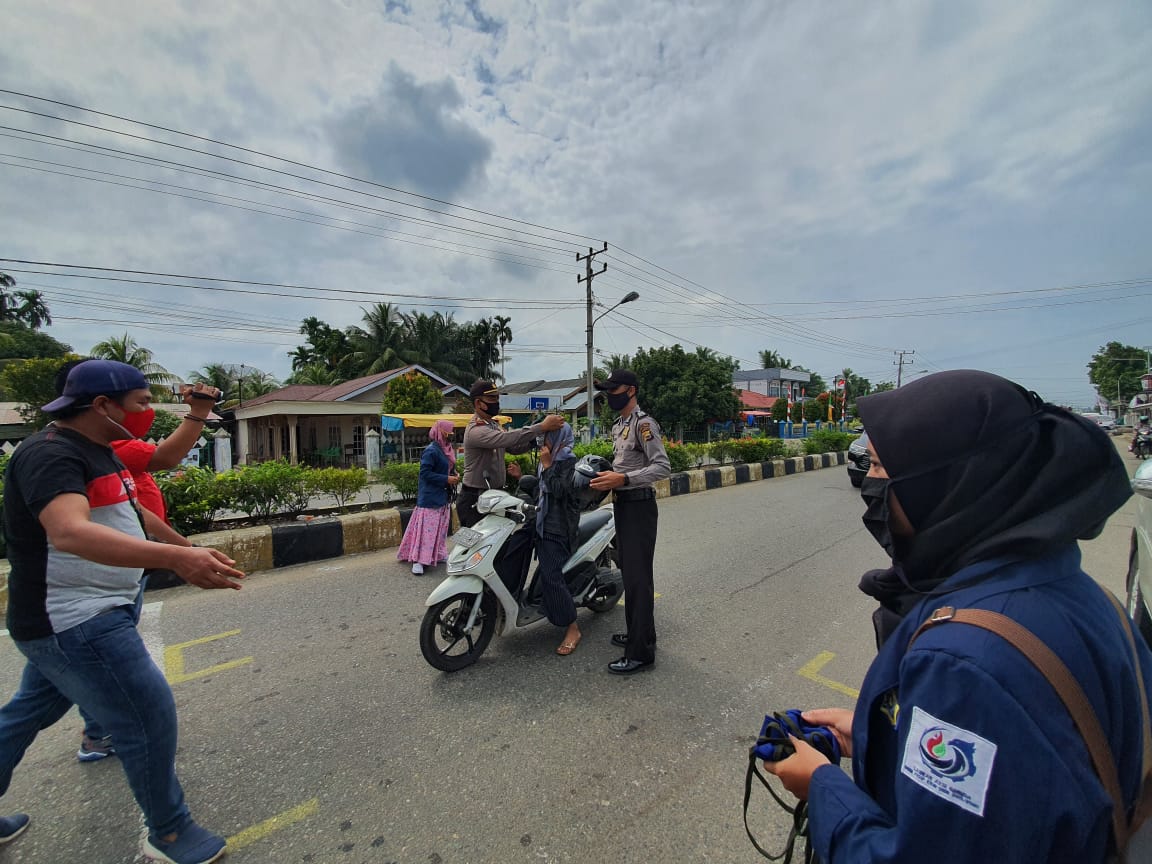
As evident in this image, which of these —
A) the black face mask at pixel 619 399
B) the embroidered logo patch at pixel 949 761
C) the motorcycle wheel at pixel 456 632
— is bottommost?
the motorcycle wheel at pixel 456 632

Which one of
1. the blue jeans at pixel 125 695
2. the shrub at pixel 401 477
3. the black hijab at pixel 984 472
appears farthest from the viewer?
the shrub at pixel 401 477

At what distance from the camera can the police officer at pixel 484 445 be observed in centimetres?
404

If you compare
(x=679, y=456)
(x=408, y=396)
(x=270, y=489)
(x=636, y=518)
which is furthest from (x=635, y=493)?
(x=408, y=396)

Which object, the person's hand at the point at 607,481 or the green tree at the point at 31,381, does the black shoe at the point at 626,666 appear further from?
the green tree at the point at 31,381

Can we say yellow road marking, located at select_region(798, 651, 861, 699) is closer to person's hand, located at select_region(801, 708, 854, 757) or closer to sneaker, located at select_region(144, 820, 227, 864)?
person's hand, located at select_region(801, 708, 854, 757)

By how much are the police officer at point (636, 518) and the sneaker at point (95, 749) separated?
2.38 metres

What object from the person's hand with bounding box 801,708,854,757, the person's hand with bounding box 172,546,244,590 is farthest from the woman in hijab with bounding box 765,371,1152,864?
the person's hand with bounding box 172,546,244,590

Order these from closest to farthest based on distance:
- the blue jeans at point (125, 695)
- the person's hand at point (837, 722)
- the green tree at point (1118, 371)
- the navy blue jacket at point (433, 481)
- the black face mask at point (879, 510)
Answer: the black face mask at point (879, 510)
the person's hand at point (837, 722)
the blue jeans at point (125, 695)
the navy blue jacket at point (433, 481)
the green tree at point (1118, 371)

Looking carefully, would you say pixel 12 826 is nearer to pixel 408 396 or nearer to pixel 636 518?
pixel 636 518

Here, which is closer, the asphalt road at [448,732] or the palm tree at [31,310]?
the asphalt road at [448,732]

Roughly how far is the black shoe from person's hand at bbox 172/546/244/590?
2.07 metres

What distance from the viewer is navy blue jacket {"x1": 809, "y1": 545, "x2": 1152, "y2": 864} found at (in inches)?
28.1

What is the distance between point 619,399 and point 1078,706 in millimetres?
2551

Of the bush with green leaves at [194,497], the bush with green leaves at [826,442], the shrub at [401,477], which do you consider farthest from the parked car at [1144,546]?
the bush with green leaves at [826,442]
